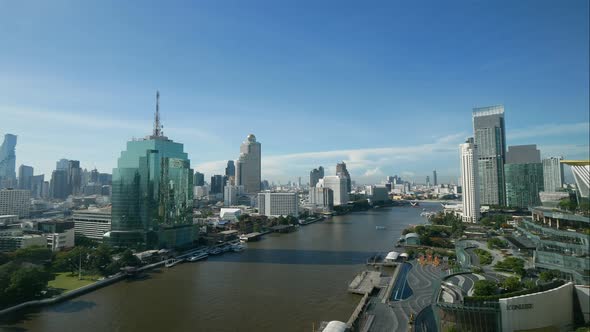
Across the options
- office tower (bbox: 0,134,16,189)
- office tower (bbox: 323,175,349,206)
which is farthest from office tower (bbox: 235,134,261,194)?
office tower (bbox: 0,134,16,189)

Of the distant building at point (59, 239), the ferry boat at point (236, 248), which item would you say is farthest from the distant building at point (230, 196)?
the ferry boat at point (236, 248)

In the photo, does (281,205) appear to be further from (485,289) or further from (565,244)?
(485,289)

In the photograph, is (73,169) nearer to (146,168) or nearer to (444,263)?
(146,168)

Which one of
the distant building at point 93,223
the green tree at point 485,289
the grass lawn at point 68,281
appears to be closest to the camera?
the green tree at point 485,289

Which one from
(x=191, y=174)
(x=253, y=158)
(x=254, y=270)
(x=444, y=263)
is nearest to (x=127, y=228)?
(x=191, y=174)

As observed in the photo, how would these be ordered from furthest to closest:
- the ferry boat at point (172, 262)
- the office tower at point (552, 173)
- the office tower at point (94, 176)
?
the office tower at point (94, 176) < the office tower at point (552, 173) < the ferry boat at point (172, 262)

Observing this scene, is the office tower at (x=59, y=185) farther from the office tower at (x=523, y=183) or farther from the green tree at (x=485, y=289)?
the green tree at (x=485, y=289)
